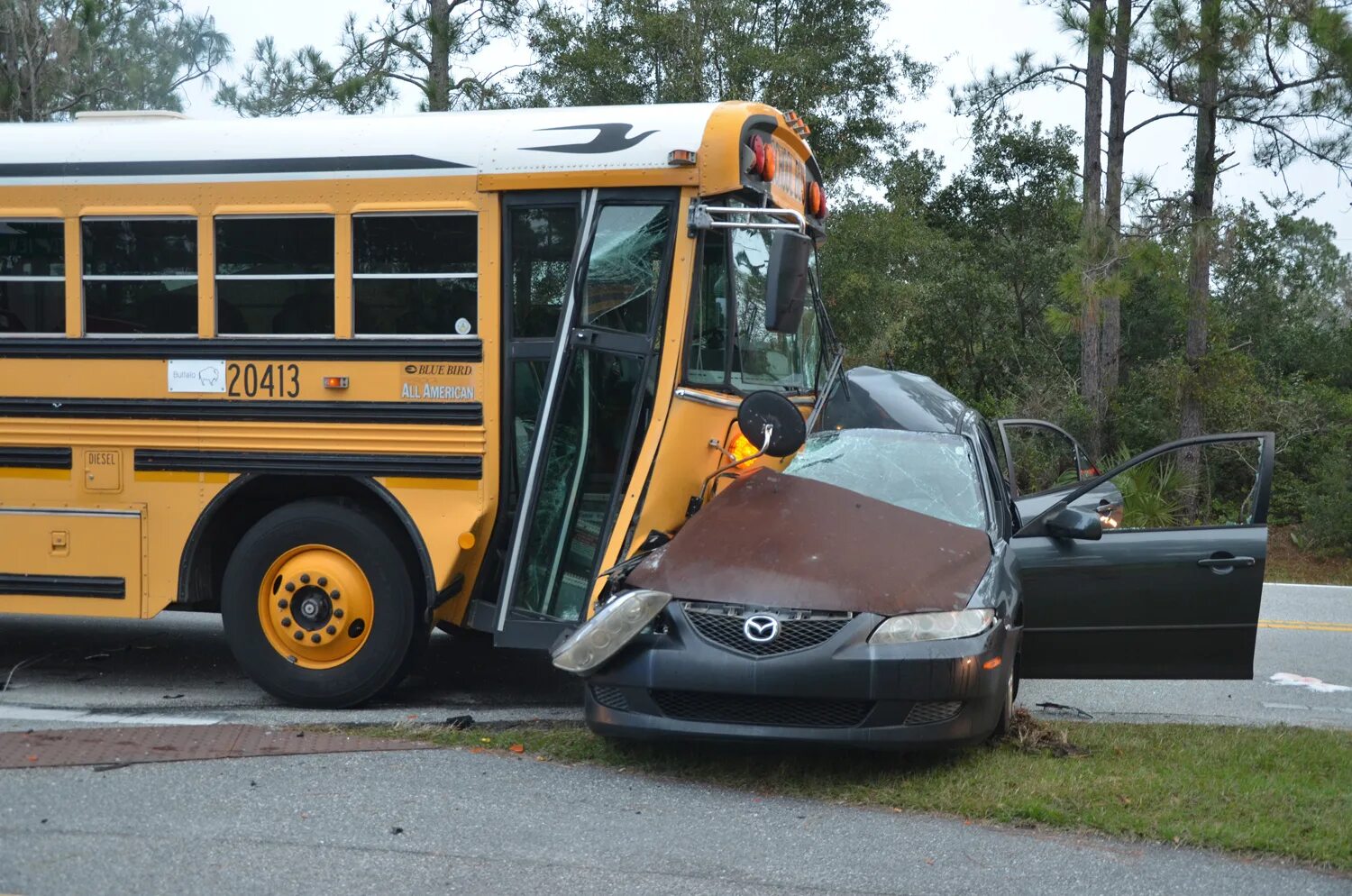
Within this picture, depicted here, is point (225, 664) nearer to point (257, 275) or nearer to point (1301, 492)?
point (257, 275)

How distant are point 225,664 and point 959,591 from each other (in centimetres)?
489

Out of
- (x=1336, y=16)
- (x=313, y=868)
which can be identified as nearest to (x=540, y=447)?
(x=313, y=868)

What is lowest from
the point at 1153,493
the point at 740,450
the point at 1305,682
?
the point at 1305,682

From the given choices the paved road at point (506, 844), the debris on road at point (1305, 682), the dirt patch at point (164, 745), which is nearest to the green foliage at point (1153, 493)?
the debris on road at point (1305, 682)

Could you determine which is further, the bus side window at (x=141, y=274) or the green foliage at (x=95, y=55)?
the green foliage at (x=95, y=55)

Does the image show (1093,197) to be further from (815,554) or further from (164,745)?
(164,745)

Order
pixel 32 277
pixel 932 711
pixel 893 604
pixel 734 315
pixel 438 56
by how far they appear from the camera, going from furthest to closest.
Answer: pixel 438 56 < pixel 32 277 < pixel 734 315 < pixel 893 604 < pixel 932 711

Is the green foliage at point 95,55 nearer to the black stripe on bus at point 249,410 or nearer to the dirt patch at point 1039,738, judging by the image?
the black stripe on bus at point 249,410

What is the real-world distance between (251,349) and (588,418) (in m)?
1.81

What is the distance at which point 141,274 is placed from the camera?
7.45 metres

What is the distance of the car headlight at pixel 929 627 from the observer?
5840mm

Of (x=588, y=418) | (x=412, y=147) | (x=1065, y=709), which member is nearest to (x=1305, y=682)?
(x=1065, y=709)

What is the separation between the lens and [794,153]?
8109 mm

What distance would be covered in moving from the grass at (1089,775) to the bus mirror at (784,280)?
6.41ft
